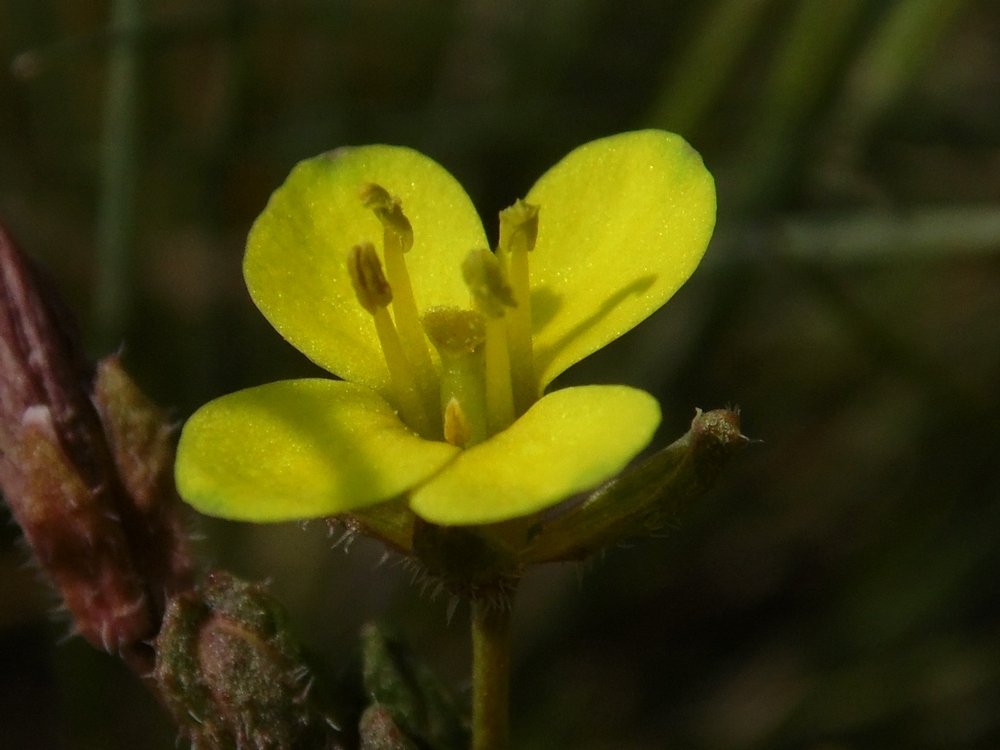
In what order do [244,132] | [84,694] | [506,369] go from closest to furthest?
1. [506,369]
2. [84,694]
3. [244,132]

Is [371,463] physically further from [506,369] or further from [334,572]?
[334,572]

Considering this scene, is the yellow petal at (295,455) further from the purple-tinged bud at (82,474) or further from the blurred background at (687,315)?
the blurred background at (687,315)

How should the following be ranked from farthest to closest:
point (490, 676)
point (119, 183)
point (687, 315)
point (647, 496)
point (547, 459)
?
point (687, 315), point (119, 183), point (490, 676), point (647, 496), point (547, 459)

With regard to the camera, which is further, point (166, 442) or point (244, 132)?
point (244, 132)

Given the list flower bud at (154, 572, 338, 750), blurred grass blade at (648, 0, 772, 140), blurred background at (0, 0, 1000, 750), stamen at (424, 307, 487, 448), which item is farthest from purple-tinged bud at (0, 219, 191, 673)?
blurred grass blade at (648, 0, 772, 140)

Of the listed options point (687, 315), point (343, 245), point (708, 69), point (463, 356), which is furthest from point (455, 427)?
point (687, 315)

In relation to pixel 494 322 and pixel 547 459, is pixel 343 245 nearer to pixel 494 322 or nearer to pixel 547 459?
pixel 494 322

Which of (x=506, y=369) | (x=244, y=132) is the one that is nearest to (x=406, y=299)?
(x=506, y=369)

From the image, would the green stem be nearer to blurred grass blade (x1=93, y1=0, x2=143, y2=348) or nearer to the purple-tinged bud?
the purple-tinged bud
